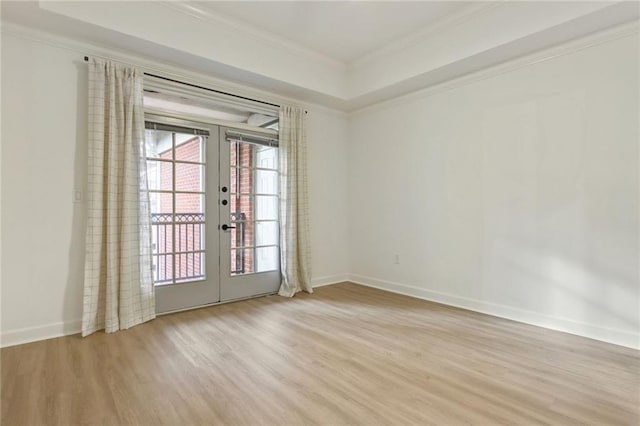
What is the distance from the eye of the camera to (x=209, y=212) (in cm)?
375

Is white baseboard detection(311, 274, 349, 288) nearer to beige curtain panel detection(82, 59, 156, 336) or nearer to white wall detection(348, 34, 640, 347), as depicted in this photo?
white wall detection(348, 34, 640, 347)

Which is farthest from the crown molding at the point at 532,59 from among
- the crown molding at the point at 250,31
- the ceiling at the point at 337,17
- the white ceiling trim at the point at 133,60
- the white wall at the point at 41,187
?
the white wall at the point at 41,187

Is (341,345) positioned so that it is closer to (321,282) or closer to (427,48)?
(321,282)

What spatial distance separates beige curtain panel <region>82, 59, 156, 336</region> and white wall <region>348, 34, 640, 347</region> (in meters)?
2.96

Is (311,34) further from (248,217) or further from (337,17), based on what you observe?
(248,217)

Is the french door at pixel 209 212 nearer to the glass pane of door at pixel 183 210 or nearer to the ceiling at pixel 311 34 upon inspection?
the glass pane of door at pixel 183 210

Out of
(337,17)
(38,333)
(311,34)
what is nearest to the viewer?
(38,333)

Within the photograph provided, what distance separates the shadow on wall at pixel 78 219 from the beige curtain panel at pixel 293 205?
2.05 m

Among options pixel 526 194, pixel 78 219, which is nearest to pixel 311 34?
pixel 526 194

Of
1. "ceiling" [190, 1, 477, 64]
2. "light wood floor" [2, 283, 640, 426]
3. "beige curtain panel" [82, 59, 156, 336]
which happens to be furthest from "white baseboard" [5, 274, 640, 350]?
"ceiling" [190, 1, 477, 64]

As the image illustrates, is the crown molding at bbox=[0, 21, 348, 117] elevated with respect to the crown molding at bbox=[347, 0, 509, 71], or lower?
lower

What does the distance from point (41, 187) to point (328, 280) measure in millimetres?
3452

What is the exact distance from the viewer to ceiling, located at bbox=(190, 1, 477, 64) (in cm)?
313

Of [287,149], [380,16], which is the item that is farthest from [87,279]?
[380,16]
